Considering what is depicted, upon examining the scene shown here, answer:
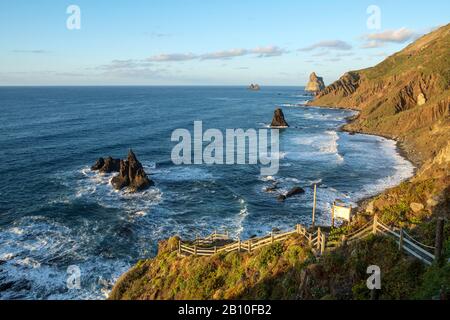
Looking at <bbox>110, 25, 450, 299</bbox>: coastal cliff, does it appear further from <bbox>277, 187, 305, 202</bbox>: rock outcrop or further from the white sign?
<bbox>277, 187, 305, 202</bbox>: rock outcrop

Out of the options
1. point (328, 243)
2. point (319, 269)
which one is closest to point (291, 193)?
point (328, 243)

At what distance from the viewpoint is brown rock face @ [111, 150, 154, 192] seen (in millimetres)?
55031

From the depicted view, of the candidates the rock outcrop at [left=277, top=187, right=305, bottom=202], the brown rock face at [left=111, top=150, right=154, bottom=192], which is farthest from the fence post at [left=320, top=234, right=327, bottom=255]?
the brown rock face at [left=111, top=150, right=154, bottom=192]

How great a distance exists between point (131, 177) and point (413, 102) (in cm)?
8398

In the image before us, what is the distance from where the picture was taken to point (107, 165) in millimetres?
63000

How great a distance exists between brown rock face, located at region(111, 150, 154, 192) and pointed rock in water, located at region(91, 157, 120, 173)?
710 centimetres

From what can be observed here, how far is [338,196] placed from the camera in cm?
4994

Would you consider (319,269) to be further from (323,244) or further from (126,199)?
(126,199)

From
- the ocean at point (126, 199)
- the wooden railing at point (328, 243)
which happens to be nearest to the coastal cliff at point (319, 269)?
the wooden railing at point (328, 243)

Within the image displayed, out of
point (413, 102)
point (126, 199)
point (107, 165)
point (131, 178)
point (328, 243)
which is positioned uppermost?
point (413, 102)

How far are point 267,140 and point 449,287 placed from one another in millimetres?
82127
